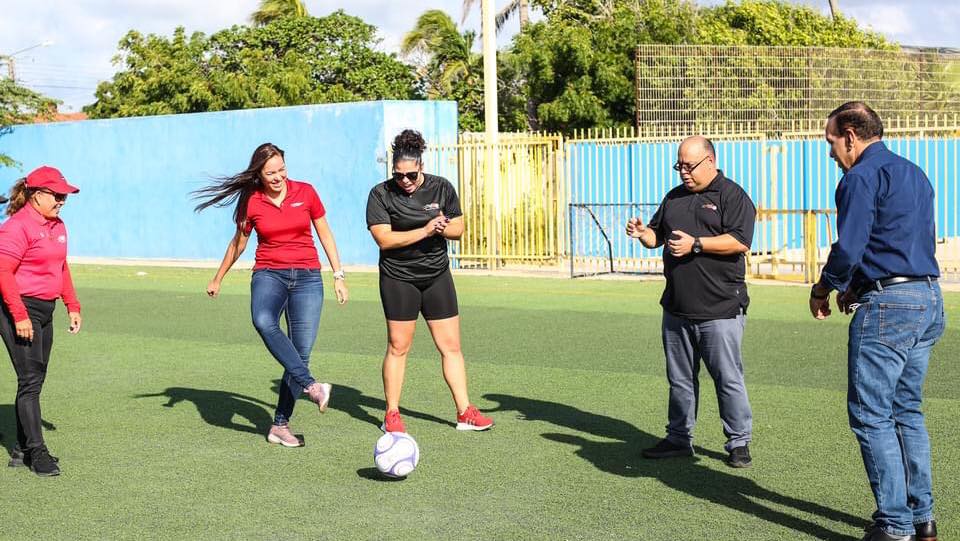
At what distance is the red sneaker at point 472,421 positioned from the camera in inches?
328

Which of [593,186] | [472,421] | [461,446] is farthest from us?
[593,186]

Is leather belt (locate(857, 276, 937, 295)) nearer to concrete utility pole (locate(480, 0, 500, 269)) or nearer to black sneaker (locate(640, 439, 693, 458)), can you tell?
black sneaker (locate(640, 439, 693, 458))

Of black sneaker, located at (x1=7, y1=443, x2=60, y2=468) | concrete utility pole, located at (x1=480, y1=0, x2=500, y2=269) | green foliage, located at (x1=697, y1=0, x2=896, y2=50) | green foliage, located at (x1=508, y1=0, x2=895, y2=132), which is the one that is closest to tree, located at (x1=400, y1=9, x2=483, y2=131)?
green foliage, located at (x1=508, y1=0, x2=895, y2=132)

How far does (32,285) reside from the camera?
7410 millimetres

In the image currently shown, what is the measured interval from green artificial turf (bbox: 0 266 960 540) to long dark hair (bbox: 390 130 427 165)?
1.81 m

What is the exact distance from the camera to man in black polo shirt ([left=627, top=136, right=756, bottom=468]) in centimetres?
711

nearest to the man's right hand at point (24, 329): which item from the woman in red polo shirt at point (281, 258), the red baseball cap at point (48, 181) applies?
the red baseball cap at point (48, 181)

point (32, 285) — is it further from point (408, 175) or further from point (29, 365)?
point (408, 175)

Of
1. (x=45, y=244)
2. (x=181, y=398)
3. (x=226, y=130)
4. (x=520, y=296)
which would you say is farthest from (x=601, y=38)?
(x=45, y=244)

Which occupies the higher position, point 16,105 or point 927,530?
point 16,105

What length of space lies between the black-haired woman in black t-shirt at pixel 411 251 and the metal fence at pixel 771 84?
18.0 m

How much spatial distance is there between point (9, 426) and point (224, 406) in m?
1.54

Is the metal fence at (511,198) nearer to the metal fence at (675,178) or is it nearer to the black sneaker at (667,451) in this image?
the metal fence at (675,178)

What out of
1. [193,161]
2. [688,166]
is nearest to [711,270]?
[688,166]
